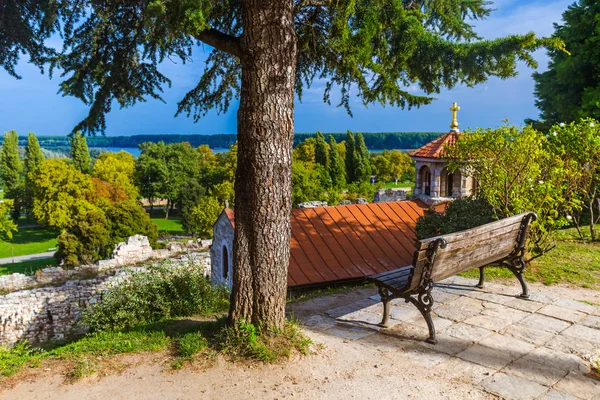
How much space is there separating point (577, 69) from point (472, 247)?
13.6 metres

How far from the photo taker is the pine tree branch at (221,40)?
4098 millimetres

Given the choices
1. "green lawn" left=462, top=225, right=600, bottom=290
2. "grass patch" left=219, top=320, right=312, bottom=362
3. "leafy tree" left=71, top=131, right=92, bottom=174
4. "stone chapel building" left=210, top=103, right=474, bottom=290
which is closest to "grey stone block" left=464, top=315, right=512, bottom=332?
"green lawn" left=462, top=225, right=600, bottom=290

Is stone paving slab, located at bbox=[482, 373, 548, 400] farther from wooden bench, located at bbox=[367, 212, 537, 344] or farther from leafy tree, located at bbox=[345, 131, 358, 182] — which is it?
leafy tree, located at bbox=[345, 131, 358, 182]

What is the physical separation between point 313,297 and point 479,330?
8.45ft

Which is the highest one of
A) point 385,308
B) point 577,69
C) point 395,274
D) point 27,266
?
point 577,69

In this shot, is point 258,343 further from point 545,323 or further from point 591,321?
point 591,321

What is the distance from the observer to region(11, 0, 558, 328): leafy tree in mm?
3916

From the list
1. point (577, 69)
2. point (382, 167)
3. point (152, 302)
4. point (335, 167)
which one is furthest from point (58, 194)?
point (382, 167)

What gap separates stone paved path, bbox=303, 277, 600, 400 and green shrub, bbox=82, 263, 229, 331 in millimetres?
1646

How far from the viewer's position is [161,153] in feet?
146

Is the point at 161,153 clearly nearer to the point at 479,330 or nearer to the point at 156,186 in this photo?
the point at 156,186

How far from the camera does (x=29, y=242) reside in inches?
1377

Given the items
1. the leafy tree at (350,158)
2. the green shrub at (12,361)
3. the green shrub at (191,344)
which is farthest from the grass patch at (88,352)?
the leafy tree at (350,158)

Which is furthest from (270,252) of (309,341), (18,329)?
(18,329)
